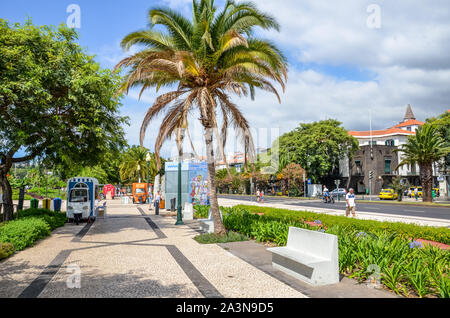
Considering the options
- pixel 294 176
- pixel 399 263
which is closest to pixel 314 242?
pixel 399 263

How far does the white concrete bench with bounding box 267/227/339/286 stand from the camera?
5586 mm

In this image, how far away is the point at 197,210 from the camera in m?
19.2

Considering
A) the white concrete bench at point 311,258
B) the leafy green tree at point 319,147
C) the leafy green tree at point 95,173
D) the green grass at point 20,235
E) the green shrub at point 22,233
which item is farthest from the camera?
the leafy green tree at point 319,147

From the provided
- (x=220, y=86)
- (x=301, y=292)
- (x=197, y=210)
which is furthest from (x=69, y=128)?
(x=301, y=292)

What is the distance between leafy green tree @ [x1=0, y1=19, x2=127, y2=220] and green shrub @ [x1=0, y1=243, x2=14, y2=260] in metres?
3.53

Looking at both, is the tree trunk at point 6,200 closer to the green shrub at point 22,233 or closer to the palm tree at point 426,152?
the green shrub at point 22,233

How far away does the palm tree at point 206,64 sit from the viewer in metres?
9.88

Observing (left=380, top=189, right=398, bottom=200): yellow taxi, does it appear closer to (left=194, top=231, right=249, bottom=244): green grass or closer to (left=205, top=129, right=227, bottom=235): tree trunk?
(left=194, top=231, right=249, bottom=244): green grass

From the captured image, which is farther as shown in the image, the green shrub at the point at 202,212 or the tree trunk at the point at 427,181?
the tree trunk at the point at 427,181

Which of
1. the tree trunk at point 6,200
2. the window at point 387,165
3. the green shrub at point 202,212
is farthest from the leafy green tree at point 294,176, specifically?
the tree trunk at point 6,200

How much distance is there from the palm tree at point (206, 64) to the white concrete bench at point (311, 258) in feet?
13.7

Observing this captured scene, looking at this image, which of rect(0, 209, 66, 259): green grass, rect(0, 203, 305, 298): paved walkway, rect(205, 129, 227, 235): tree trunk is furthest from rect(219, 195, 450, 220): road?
rect(0, 209, 66, 259): green grass
